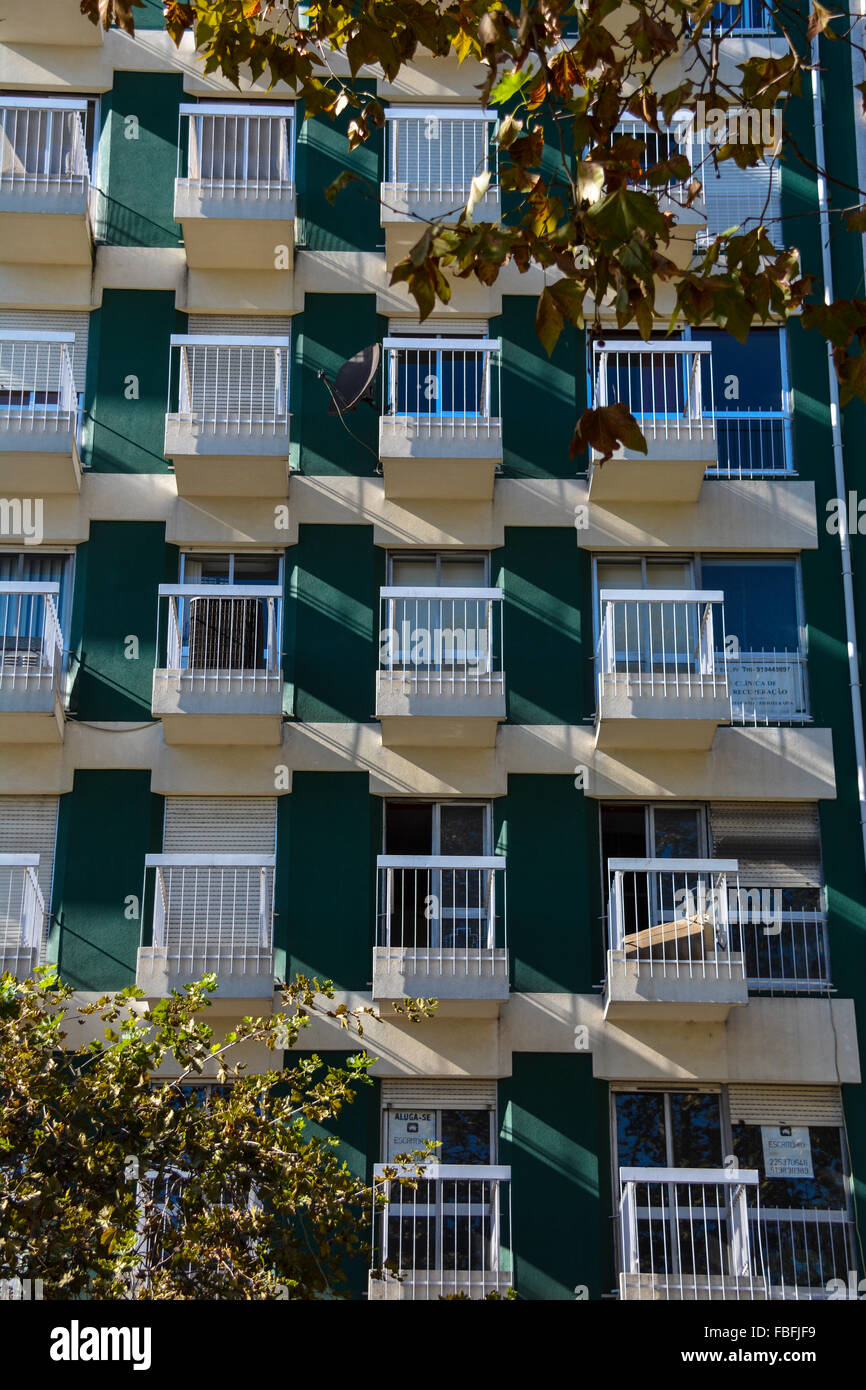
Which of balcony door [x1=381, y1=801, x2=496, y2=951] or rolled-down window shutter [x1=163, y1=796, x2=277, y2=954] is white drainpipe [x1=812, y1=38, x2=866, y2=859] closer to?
balcony door [x1=381, y1=801, x2=496, y2=951]

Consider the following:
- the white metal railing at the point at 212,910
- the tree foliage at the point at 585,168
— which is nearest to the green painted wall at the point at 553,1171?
the white metal railing at the point at 212,910

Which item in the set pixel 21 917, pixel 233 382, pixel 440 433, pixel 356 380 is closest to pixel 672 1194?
pixel 21 917

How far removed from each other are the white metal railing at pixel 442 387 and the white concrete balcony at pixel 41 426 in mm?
3468

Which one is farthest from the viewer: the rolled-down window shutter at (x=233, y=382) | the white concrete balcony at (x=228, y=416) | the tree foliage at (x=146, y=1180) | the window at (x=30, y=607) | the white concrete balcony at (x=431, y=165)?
the white concrete balcony at (x=431, y=165)

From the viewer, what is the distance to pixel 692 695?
1766 cm

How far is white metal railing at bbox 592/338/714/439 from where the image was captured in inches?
732

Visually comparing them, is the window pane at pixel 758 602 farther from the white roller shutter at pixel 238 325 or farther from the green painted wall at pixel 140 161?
the green painted wall at pixel 140 161

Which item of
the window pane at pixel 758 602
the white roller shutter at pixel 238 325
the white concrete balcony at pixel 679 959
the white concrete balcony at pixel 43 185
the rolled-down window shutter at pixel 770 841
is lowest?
the white concrete balcony at pixel 679 959

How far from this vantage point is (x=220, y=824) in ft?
59.4

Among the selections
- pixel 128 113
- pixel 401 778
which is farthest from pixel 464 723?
pixel 128 113

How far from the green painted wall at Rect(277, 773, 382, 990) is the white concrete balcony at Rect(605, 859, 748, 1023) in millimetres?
2556

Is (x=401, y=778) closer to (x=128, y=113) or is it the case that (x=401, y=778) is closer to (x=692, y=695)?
(x=692, y=695)

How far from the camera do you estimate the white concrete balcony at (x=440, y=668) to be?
698 inches

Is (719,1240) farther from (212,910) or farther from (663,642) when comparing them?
(663,642)
